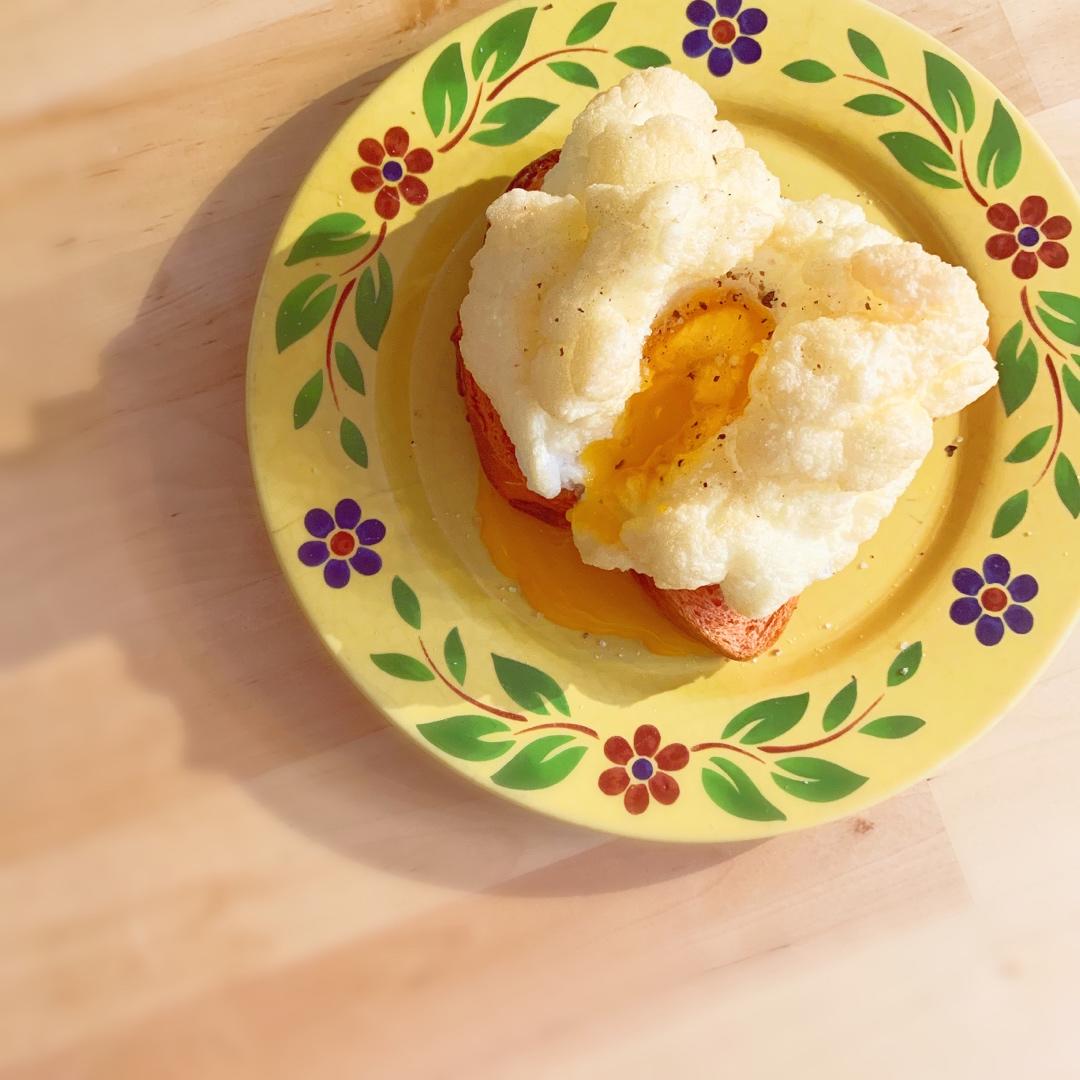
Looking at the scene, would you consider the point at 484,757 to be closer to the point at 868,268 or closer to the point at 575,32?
the point at 868,268

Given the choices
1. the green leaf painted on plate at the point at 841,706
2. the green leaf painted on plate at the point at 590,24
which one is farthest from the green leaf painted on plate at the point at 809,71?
the green leaf painted on plate at the point at 841,706

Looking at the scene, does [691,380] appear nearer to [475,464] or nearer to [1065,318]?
[475,464]

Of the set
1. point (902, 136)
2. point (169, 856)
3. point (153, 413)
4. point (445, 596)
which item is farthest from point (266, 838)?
point (902, 136)

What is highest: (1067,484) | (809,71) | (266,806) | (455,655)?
(809,71)

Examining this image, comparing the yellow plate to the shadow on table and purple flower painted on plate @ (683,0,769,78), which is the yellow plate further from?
the shadow on table

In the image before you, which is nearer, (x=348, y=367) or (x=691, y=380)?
(x=691, y=380)

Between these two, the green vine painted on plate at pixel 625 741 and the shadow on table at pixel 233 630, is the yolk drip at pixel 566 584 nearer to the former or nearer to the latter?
the green vine painted on plate at pixel 625 741

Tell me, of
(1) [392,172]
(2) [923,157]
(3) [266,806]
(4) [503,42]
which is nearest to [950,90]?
(2) [923,157]
